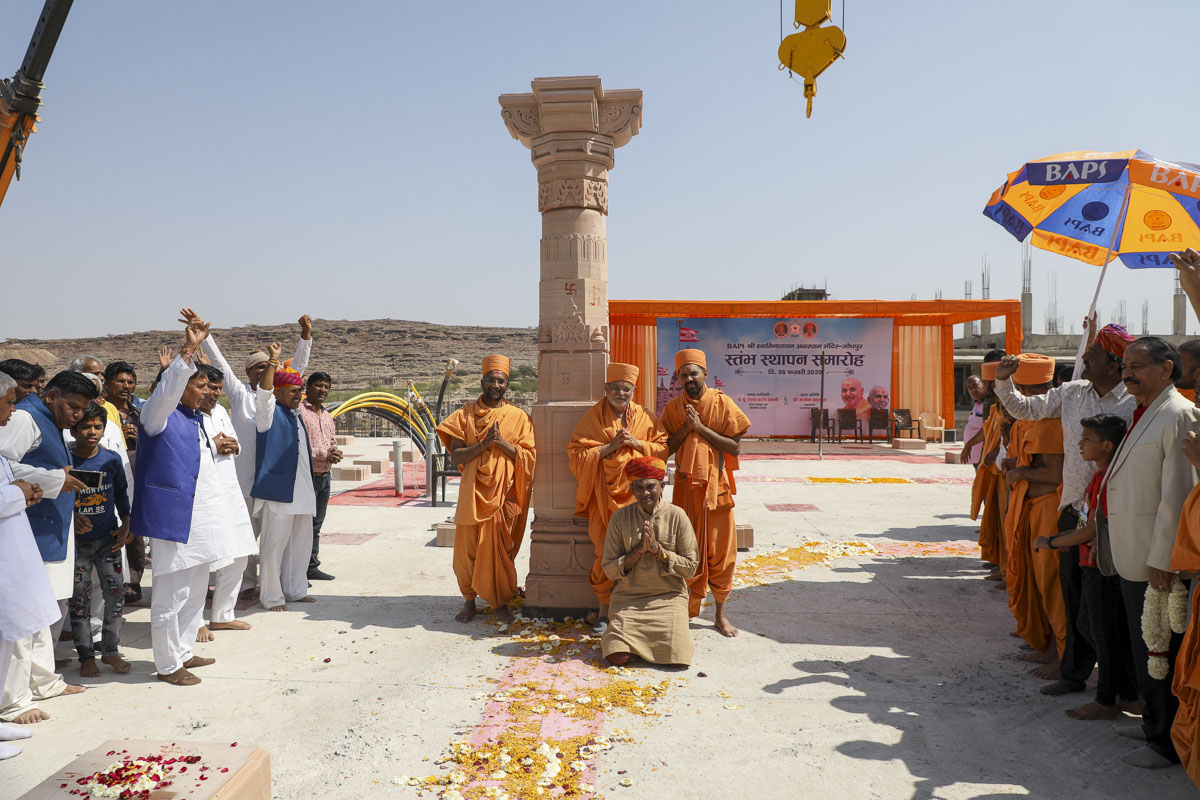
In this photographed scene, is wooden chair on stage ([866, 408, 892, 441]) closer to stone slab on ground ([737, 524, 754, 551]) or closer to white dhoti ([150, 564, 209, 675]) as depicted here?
stone slab on ground ([737, 524, 754, 551])

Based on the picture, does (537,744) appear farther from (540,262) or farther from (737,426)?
(540,262)

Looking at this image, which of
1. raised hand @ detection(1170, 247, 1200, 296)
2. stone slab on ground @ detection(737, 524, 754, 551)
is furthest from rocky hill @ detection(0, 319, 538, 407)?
raised hand @ detection(1170, 247, 1200, 296)

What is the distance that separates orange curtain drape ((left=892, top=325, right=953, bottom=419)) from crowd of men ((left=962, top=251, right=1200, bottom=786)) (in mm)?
16039

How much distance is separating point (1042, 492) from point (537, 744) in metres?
3.39

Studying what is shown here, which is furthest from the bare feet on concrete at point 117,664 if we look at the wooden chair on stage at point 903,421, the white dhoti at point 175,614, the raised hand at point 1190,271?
the wooden chair on stage at point 903,421

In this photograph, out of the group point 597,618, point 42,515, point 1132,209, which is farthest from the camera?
point 1132,209

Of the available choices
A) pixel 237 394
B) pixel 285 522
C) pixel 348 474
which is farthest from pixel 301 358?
pixel 348 474

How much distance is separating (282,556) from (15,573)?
275 centimetres

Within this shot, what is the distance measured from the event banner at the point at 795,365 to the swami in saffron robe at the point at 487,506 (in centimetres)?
1450

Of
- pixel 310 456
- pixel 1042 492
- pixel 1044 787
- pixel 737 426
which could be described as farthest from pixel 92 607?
pixel 1042 492

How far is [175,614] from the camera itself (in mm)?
4320

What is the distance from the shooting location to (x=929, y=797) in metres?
3.10

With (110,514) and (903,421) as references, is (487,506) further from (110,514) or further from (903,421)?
(903,421)

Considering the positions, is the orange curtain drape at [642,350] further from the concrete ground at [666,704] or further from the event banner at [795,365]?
the concrete ground at [666,704]
